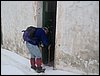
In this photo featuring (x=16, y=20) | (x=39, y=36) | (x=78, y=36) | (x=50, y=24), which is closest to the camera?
(x=78, y=36)

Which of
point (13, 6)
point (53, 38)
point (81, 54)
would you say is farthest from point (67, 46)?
point (13, 6)

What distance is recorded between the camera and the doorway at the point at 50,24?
9.32 m

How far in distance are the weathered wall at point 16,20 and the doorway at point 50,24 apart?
0.18m

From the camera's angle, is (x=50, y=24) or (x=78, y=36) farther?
(x=50, y=24)

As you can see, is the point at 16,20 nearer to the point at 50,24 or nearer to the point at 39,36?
the point at 50,24

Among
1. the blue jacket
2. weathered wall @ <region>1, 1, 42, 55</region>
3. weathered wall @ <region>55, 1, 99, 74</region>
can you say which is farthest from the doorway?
the blue jacket

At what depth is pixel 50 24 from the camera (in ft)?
31.0

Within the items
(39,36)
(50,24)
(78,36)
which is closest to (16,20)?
(50,24)

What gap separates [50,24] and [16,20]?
6.62ft

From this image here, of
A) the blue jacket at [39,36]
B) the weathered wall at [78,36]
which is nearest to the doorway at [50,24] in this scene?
the weathered wall at [78,36]

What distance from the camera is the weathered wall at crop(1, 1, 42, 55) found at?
32.2ft

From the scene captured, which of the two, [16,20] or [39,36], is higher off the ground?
[16,20]

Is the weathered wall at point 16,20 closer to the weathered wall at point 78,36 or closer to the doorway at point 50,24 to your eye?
the doorway at point 50,24

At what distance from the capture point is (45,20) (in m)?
9.51
